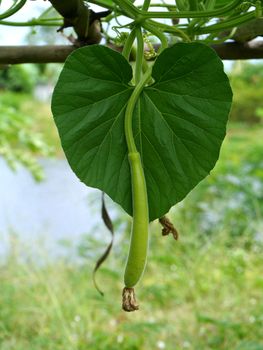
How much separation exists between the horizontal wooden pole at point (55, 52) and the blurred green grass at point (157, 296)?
0.70 metres

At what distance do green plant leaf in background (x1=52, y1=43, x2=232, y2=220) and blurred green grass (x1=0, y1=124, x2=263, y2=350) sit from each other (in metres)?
0.76

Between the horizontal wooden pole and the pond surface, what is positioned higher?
the horizontal wooden pole

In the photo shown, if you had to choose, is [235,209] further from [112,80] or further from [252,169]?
[112,80]

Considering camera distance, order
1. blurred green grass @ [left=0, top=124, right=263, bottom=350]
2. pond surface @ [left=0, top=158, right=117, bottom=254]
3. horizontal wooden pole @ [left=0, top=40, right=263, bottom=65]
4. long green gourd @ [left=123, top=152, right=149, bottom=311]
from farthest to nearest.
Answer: pond surface @ [left=0, top=158, right=117, bottom=254] < blurred green grass @ [left=0, top=124, right=263, bottom=350] < horizontal wooden pole @ [left=0, top=40, right=263, bottom=65] < long green gourd @ [left=123, top=152, right=149, bottom=311]

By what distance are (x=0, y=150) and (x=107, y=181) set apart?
4.07 ft

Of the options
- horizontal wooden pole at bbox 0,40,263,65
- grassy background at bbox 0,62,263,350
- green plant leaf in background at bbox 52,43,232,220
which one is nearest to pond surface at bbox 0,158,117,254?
grassy background at bbox 0,62,263,350

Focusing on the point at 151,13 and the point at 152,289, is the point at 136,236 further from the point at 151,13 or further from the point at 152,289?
the point at 152,289

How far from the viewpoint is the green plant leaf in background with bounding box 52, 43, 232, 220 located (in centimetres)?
31

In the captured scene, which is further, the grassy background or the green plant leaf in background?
the grassy background

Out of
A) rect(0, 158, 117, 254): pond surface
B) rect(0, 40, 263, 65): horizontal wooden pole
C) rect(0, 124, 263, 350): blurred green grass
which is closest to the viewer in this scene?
rect(0, 40, 263, 65): horizontal wooden pole

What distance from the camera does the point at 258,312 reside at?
1428 millimetres

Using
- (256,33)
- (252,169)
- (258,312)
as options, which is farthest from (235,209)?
(256,33)

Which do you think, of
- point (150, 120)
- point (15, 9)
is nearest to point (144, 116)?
point (150, 120)

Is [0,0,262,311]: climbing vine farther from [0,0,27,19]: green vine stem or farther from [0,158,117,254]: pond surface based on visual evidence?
[0,158,117,254]: pond surface
